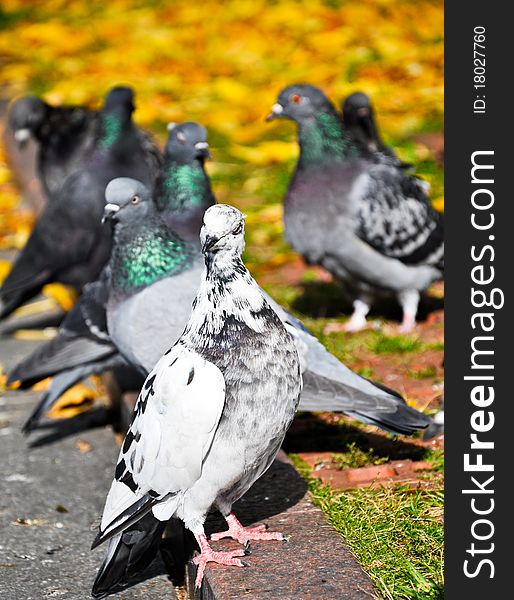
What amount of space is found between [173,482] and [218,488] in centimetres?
13

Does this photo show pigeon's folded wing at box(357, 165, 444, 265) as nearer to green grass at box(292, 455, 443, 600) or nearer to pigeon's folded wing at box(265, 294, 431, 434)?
pigeon's folded wing at box(265, 294, 431, 434)

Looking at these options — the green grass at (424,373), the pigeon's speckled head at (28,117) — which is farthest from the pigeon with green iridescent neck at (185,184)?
the pigeon's speckled head at (28,117)

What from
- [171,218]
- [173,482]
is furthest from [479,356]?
[171,218]

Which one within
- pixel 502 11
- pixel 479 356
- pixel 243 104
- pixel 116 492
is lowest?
pixel 116 492

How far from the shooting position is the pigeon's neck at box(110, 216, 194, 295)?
4266 mm

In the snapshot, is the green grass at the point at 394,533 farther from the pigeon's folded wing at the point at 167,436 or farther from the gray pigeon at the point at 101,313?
the gray pigeon at the point at 101,313

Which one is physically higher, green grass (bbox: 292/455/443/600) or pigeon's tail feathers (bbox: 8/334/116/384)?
pigeon's tail feathers (bbox: 8/334/116/384)

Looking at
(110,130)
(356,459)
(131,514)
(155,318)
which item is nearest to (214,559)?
(131,514)

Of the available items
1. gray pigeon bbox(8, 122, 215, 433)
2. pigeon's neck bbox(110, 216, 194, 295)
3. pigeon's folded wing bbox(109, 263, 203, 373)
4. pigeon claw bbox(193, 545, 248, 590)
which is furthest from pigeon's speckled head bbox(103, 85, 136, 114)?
pigeon claw bbox(193, 545, 248, 590)

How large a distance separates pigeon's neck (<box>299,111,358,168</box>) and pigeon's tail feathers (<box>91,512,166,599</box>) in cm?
259

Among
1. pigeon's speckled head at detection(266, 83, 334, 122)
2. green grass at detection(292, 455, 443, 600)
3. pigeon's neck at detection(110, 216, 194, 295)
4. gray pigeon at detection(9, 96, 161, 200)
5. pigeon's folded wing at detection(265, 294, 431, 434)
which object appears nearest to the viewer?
green grass at detection(292, 455, 443, 600)

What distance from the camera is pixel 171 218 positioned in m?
5.07

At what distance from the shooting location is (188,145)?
5113mm

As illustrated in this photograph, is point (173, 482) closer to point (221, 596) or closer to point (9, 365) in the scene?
point (221, 596)
